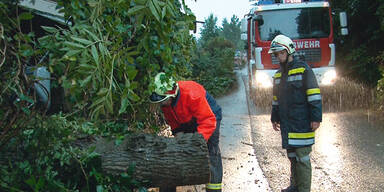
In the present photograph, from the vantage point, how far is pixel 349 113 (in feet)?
28.3

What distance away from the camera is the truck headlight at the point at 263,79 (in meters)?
8.99

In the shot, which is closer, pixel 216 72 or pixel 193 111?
pixel 193 111

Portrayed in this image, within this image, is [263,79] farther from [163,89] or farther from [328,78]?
[163,89]

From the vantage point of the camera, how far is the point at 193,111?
339cm

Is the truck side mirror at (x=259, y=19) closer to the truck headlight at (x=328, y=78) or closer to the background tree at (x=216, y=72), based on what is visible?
the truck headlight at (x=328, y=78)

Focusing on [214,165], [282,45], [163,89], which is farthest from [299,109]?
[163,89]

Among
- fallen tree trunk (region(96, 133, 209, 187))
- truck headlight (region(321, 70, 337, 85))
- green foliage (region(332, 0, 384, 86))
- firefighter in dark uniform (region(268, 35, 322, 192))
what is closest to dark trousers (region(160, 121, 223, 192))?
fallen tree trunk (region(96, 133, 209, 187))

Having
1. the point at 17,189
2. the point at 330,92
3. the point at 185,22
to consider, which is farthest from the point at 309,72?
the point at 330,92

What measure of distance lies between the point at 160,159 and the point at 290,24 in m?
6.90

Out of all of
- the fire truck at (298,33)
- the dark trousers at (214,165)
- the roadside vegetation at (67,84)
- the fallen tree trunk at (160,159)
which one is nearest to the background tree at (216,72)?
the fire truck at (298,33)

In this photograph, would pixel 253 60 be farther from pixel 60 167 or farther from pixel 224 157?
pixel 60 167

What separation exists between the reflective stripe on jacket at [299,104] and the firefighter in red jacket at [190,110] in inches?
31.2

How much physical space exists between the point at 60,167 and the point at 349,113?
7615 mm

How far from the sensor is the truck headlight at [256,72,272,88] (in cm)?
899
